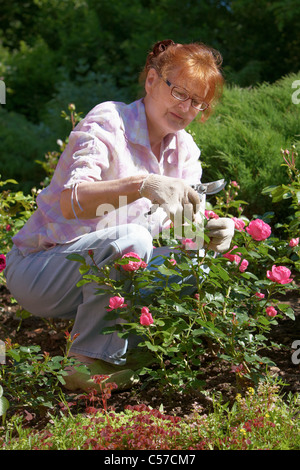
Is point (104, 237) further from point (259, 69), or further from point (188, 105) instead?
point (259, 69)

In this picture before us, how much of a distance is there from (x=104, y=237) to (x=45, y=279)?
34 centimetres

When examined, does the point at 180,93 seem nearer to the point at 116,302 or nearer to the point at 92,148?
the point at 92,148

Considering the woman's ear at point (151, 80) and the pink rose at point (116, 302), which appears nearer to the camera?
the pink rose at point (116, 302)

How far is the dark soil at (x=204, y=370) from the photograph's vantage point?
2387 mm

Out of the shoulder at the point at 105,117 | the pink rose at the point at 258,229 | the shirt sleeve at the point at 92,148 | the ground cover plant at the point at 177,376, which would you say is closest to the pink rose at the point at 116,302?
the ground cover plant at the point at 177,376

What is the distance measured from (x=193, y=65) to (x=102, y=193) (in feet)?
2.35

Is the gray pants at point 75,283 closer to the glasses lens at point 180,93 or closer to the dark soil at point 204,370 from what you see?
the dark soil at point 204,370

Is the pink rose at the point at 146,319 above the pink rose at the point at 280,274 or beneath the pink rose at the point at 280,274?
beneath

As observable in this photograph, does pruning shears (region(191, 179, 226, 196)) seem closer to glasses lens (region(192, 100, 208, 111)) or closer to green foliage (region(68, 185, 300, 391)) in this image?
green foliage (region(68, 185, 300, 391))

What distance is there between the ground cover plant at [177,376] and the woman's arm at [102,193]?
0.69 ft

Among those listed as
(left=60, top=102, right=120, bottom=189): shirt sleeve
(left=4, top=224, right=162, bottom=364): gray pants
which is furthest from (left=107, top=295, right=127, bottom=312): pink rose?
(left=60, top=102, right=120, bottom=189): shirt sleeve

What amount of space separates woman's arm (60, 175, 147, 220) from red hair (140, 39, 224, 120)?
0.57 m

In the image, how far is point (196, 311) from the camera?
2.47 metres

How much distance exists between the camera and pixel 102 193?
7.45 ft
